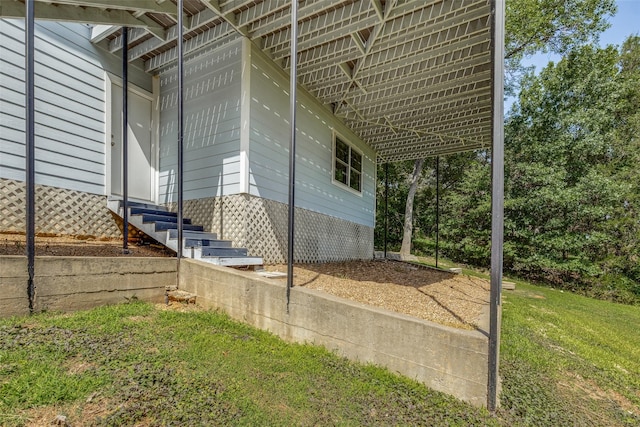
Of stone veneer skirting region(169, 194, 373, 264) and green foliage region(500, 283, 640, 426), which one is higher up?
stone veneer skirting region(169, 194, 373, 264)

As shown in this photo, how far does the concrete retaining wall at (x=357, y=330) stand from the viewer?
8.05 ft

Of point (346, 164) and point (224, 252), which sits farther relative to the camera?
point (346, 164)

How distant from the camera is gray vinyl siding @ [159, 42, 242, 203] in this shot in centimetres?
543

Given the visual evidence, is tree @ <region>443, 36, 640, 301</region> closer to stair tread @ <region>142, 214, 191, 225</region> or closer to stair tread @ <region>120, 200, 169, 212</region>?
stair tread @ <region>142, 214, 191, 225</region>

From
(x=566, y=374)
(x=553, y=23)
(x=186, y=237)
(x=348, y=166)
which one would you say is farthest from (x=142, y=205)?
(x=553, y=23)

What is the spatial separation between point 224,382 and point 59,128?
16.6 feet

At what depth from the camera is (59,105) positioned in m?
4.92

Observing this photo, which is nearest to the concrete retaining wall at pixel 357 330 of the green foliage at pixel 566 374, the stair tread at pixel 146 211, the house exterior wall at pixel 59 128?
the green foliage at pixel 566 374

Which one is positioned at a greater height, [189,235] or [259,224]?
[259,224]

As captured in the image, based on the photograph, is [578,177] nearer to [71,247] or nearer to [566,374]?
[566,374]

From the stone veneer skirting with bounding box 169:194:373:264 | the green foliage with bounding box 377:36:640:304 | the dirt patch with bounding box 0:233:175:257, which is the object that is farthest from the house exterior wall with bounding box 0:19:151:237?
the green foliage with bounding box 377:36:640:304

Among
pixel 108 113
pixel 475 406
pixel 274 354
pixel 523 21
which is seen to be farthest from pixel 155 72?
pixel 523 21

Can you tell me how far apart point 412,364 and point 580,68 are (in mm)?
15948

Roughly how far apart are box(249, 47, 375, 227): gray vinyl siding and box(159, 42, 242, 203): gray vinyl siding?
332mm
